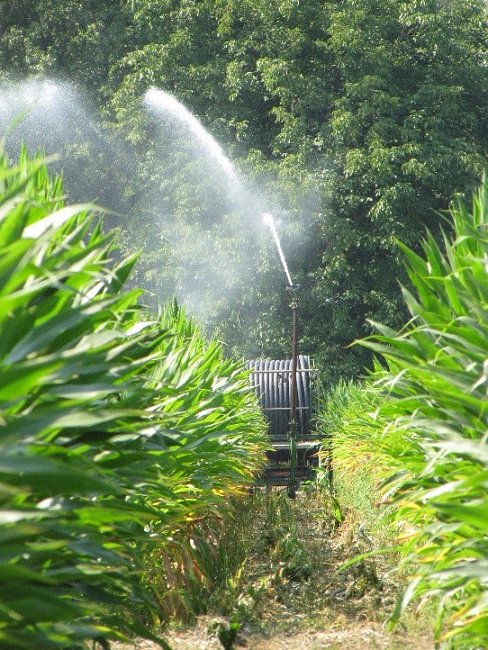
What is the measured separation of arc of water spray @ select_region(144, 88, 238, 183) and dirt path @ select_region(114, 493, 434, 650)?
65.8 ft

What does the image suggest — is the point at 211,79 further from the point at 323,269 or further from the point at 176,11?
the point at 323,269

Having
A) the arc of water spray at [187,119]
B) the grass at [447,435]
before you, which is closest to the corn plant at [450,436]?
the grass at [447,435]

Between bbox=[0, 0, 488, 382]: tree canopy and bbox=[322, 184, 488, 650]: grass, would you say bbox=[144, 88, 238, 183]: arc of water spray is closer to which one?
bbox=[0, 0, 488, 382]: tree canopy

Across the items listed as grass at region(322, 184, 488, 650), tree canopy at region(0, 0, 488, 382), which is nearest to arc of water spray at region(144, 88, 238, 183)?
tree canopy at region(0, 0, 488, 382)

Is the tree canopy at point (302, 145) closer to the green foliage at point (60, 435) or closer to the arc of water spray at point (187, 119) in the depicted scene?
the arc of water spray at point (187, 119)

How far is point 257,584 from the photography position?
7.00m

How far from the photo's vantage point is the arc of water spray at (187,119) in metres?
28.8

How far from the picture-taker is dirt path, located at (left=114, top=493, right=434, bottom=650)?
17.5ft

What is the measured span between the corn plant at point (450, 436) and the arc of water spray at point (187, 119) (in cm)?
2323

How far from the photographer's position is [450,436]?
401cm

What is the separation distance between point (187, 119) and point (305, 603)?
23.9 m

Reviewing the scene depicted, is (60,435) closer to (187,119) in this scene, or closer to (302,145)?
(302,145)

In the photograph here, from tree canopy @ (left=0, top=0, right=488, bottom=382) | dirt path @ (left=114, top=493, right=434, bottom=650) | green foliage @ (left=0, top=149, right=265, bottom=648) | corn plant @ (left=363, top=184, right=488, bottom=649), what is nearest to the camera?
green foliage @ (left=0, top=149, right=265, bottom=648)

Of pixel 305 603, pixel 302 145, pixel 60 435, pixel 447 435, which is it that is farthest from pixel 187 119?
pixel 60 435
